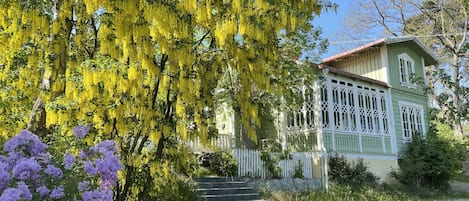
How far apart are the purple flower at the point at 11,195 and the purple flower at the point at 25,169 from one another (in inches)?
8.8

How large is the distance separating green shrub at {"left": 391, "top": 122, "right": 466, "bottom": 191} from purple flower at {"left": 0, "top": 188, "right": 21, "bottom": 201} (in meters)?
14.8

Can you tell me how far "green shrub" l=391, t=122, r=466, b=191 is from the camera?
16.2 meters

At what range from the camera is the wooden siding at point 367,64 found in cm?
1824

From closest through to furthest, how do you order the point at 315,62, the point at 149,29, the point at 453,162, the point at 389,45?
the point at 149,29 → the point at 315,62 → the point at 453,162 → the point at 389,45

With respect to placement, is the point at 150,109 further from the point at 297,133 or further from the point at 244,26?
the point at 297,133

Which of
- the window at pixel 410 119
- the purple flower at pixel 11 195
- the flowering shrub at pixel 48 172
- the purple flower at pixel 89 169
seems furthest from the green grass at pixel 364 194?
the purple flower at pixel 11 195

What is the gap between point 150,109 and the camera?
671 centimetres

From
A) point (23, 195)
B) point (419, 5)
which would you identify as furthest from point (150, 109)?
point (419, 5)

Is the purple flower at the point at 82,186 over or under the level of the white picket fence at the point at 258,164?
under

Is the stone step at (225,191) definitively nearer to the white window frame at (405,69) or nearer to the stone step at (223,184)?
the stone step at (223,184)

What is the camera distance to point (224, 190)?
1107 centimetres

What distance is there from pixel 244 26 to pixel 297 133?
344 inches

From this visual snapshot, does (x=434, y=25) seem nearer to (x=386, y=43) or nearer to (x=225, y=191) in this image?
(x=386, y=43)

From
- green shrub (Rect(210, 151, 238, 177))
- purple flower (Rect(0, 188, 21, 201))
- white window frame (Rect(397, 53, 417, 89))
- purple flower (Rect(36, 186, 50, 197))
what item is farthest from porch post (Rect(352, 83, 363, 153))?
purple flower (Rect(0, 188, 21, 201))
